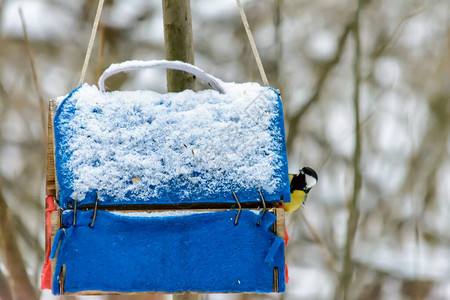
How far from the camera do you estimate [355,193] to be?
2023 mm

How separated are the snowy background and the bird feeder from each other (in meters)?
1.04

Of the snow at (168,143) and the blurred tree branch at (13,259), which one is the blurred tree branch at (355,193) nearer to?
the snow at (168,143)

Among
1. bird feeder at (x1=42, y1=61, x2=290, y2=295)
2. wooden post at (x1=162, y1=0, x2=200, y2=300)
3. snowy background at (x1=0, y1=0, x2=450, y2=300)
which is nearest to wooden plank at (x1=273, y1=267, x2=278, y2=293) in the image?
bird feeder at (x1=42, y1=61, x2=290, y2=295)

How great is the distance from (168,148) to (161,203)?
11cm

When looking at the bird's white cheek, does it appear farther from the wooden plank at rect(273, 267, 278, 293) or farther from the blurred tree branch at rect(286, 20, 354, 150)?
the blurred tree branch at rect(286, 20, 354, 150)

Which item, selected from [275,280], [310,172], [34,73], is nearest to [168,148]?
[275,280]

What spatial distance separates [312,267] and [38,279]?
4.02 ft

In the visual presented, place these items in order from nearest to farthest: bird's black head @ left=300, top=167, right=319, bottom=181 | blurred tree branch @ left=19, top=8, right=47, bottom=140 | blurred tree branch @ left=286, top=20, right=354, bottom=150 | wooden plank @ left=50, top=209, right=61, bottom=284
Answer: wooden plank @ left=50, top=209, right=61, bottom=284 < bird's black head @ left=300, top=167, right=319, bottom=181 < blurred tree branch @ left=19, top=8, right=47, bottom=140 < blurred tree branch @ left=286, top=20, right=354, bottom=150

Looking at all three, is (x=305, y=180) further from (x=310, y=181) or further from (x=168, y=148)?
(x=168, y=148)

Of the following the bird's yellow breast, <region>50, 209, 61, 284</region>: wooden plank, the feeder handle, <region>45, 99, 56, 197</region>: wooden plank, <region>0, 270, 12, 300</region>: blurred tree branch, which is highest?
the feeder handle

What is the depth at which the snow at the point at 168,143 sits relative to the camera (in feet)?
2.76

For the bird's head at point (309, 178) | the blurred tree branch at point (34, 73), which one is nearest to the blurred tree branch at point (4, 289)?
the blurred tree branch at point (34, 73)

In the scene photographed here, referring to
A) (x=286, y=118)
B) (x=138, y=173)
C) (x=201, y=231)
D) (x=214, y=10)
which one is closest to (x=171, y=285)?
(x=201, y=231)

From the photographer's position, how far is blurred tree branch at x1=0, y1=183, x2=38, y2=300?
74.5 inches
